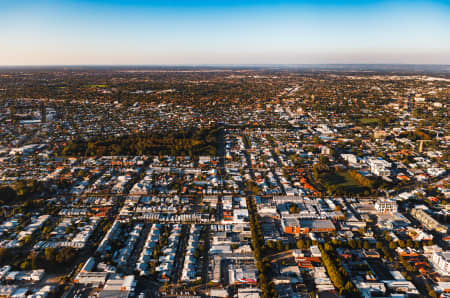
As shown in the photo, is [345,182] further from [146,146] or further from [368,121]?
[368,121]

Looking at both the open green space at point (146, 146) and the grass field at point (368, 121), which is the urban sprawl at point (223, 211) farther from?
the grass field at point (368, 121)

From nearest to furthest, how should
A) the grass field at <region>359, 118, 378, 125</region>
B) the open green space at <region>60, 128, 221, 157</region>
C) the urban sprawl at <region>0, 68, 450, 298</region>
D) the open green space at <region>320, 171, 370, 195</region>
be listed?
the urban sprawl at <region>0, 68, 450, 298</region>
the open green space at <region>320, 171, 370, 195</region>
the open green space at <region>60, 128, 221, 157</region>
the grass field at <region>359, 118, 378, 125</region>

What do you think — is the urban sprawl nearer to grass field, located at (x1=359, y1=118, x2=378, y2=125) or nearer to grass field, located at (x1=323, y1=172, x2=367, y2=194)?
grass field, located at (x1=323, y1=172, x2=367, y2=194)

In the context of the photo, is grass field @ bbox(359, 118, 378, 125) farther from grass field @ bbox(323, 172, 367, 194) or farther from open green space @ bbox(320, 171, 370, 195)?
grass field @ bbox(323, 172, 367, 194)

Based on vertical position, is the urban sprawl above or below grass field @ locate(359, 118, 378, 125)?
below

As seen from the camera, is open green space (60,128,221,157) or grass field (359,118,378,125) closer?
open green space (60,128,221,157)

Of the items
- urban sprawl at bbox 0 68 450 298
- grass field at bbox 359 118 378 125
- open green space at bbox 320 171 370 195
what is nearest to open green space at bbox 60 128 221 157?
urban sprawl at bbox 0 68 450 298

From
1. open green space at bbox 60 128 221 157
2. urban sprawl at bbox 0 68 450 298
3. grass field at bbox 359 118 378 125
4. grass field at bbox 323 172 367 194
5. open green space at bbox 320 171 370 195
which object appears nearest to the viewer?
urban sprawl at bbox 0 68 450 298

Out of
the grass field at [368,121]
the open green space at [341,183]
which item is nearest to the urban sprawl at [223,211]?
the open green space at [341,183]

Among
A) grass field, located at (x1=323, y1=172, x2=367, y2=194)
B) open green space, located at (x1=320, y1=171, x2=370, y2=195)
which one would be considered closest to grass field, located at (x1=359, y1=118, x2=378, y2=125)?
open green space, located at (x1=320, y1=171, x2=370, y2=195)

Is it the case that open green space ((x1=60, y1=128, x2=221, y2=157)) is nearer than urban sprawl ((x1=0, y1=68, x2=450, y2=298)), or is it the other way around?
urban sprawl ((x1=0, y1=68, x2=450, y2=298))

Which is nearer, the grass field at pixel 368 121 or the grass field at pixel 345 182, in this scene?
the grass field at pixel 345 182
